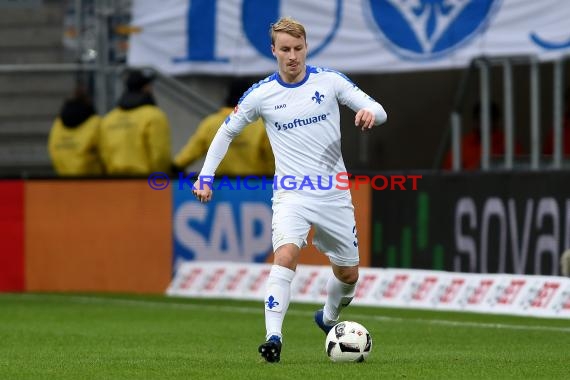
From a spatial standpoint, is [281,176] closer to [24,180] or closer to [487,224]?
[487,224]

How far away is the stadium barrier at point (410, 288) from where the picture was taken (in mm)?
14852

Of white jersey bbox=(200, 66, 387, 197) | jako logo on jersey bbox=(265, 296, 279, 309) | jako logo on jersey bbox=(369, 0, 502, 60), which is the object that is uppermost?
jako logo on jersey bbox=(369, 0, 502, 60)

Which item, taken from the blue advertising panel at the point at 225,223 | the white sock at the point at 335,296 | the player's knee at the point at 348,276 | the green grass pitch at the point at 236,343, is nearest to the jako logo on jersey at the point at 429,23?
the blue advertising panel at the point at 225,223

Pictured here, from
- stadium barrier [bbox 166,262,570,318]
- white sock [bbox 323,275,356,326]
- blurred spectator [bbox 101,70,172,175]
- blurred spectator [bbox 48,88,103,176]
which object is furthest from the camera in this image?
blurred spectator [bbox 48,88,103,176]

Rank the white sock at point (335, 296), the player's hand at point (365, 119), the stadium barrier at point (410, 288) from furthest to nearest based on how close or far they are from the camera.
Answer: the stadium barrier at point (410, 288) < the white sock at point (335, 296) < the player's hand at point (365, 119)

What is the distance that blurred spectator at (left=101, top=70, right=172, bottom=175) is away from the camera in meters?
19.0

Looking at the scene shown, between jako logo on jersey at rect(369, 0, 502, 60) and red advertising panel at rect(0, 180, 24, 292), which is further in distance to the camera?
red advertising panel at rect(0, 180, 24, 292)

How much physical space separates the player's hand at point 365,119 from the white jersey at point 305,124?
18.5 inches

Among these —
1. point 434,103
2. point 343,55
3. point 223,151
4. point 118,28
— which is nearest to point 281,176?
point 223,151

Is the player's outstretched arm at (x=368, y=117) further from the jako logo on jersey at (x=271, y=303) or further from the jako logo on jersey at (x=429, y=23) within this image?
the jako logo on jersey at (x=429, y=23)

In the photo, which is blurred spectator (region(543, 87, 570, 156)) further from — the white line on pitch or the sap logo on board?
the white line on pitch

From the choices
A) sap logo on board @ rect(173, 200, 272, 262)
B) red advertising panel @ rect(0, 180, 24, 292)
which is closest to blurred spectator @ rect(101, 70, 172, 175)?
sap logo on board @ rect(173, 200, 272, 262)

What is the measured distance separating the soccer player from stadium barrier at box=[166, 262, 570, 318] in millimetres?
4708

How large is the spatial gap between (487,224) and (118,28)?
259 inches
